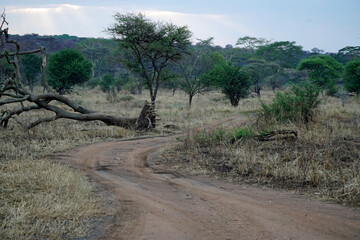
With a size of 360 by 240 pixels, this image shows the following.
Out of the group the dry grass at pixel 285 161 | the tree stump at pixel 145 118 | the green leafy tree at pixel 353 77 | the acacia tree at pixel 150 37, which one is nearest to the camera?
the dry grass at pixel 285 161

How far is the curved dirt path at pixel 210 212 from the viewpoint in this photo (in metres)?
3.63

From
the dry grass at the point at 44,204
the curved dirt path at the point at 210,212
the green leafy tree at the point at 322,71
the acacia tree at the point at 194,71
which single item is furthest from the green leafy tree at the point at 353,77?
the dry grass at the point at 44,204

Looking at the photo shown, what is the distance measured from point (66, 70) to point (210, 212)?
23065 mm

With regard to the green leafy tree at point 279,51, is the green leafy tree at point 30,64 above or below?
below

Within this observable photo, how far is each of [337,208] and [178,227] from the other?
2.14 m

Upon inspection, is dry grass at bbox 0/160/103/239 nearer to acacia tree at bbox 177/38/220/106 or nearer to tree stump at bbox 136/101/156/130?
tree stump at bbox 136/101/156/130

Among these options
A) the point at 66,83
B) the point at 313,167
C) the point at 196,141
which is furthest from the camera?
the point at 66,83

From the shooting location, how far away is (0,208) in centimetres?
399

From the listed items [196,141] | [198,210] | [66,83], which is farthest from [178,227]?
[66,83]

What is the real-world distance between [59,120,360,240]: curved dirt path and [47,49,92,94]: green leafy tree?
2029cm

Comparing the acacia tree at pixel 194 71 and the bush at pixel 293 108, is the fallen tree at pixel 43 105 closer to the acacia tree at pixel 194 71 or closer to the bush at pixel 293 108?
the bush at pixel 293 108

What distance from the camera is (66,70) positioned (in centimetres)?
2516

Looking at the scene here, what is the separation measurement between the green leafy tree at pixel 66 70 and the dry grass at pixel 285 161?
18804 mm

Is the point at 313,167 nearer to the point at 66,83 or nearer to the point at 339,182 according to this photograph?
the point at 339,182
